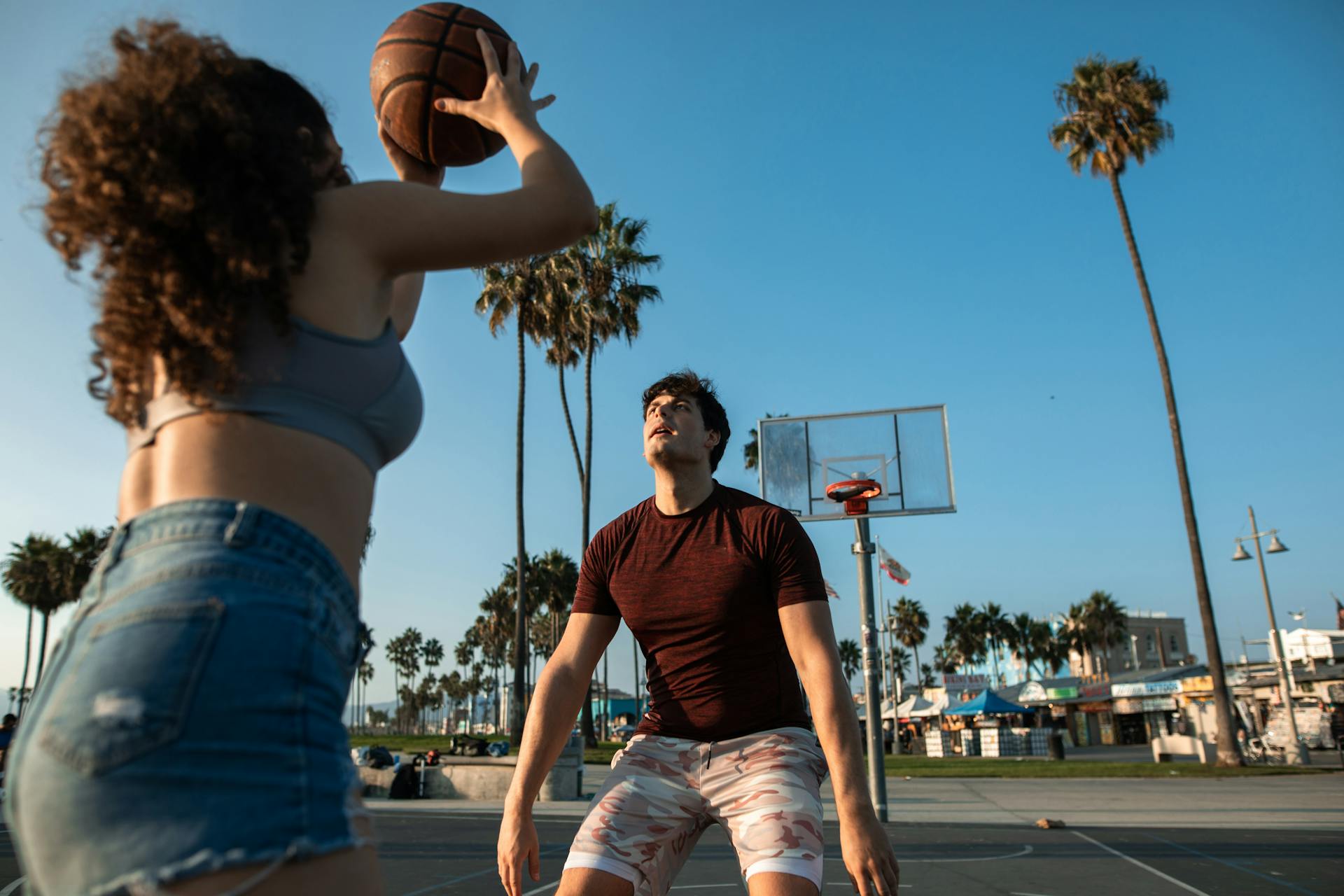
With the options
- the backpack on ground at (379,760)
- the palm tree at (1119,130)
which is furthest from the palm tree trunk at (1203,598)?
the backpack on ground at (379,760)

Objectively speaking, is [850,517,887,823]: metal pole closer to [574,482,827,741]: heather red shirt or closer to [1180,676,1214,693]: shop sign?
[574,482,827,741]: heather red shirt

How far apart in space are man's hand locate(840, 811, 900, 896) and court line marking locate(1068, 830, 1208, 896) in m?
5.34

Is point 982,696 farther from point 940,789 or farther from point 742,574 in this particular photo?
point 742,574

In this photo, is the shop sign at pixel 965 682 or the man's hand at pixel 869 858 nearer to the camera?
the man's hand at pixel 869 858

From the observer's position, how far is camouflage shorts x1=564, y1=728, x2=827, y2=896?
2.80 metres

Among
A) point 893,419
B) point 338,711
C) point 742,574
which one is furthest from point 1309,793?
point 338,711

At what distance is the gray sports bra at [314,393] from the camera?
4.32 feet

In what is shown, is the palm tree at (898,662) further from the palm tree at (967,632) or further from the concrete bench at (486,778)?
the concrete bench at (486,778)

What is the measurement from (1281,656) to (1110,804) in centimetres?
1536

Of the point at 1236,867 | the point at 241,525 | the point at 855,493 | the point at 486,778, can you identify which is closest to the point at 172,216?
the point at 241,525

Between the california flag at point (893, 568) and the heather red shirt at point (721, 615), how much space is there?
427 inches

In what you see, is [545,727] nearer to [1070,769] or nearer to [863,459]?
[863,459]

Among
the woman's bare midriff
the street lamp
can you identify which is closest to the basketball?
the woman's bare midriff

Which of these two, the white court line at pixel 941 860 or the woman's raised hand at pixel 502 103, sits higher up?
the woman's raised hand at pixel 502 103
